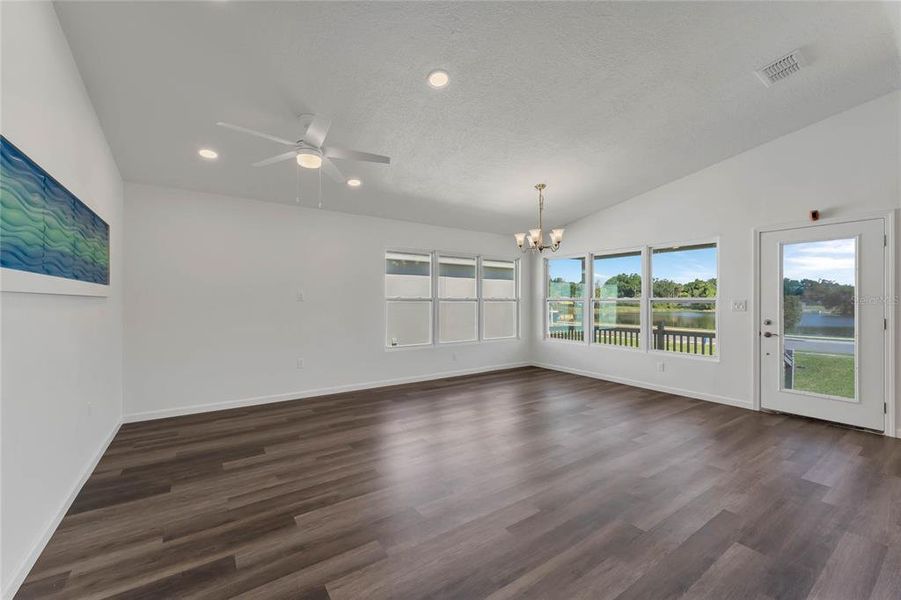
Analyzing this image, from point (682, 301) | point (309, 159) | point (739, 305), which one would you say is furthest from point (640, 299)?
point (309, 159)

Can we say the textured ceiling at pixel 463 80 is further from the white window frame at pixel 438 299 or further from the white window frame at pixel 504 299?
the white window frame at pixel 504 299

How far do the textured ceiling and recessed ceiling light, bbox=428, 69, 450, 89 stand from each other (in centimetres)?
6

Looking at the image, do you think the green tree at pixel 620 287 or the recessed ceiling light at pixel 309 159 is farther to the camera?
the green tree at pixel 620 287

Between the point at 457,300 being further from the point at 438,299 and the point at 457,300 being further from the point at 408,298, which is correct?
the point at 408,298

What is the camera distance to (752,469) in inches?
114

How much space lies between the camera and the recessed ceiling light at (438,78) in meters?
2.80

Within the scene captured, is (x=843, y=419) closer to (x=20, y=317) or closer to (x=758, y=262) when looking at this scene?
(x=758, y=262)

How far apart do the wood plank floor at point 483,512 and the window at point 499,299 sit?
3173mm

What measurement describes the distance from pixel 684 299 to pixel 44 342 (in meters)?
6.52

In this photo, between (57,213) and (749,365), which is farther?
(749,365)

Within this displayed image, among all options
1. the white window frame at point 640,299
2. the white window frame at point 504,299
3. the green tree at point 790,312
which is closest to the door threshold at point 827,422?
the green tree at point 790,312

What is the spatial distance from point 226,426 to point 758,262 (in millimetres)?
6532

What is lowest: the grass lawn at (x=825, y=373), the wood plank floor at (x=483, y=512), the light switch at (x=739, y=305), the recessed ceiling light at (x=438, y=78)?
the wood plank floor at (x=483, y=512)

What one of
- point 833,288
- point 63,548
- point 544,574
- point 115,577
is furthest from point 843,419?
point 63,548
